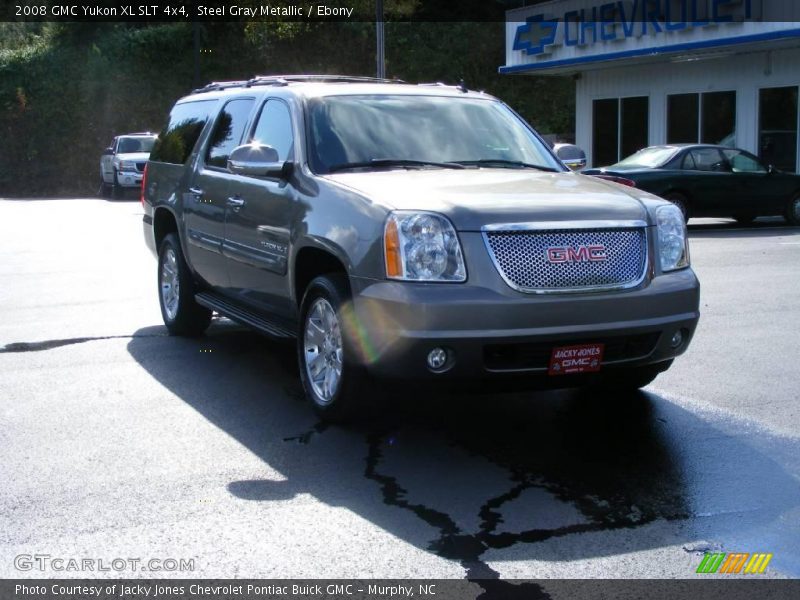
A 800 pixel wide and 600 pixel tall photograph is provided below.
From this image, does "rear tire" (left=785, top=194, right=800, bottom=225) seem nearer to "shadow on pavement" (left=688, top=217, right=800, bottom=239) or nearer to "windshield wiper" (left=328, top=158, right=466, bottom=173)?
"shadow on pavement" (left=688, top=217, right=800, bottom=239)

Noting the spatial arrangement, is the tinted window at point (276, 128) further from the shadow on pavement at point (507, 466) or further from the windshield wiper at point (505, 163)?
the shadow on pavement at point (507, 466)

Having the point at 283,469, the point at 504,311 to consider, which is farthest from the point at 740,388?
the point at 283,469

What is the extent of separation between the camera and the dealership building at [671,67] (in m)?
22.5

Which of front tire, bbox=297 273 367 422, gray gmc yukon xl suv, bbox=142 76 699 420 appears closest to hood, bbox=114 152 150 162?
gray gmc yukon xl suv, bbox=142 76 699 420

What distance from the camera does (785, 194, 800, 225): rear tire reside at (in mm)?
19219

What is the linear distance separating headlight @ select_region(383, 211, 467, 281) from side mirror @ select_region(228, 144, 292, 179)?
4.34ft

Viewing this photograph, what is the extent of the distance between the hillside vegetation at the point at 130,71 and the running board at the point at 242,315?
3388cm

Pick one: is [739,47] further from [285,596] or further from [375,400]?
[285,596]

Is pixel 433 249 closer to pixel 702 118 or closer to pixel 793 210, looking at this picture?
pixel 793 210

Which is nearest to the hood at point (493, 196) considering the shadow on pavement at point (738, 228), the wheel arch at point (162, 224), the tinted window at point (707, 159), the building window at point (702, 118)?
the wheel arch at point (162, 224)

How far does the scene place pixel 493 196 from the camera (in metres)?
5.70

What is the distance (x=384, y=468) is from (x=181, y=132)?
4542 millimetres

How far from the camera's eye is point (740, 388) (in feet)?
22.6

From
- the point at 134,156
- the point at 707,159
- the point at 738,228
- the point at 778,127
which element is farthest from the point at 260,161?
the point at 134,156
